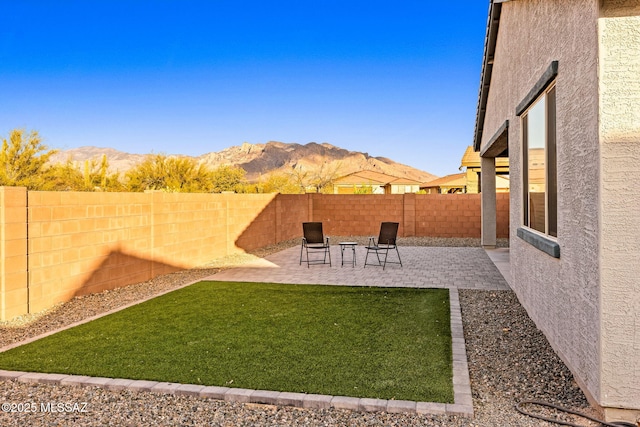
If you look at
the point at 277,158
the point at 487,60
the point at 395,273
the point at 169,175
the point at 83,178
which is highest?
the point at 277,158

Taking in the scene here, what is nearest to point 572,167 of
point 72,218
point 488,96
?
point 72,218

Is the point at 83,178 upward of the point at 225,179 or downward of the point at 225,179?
downward

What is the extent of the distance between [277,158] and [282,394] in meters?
107

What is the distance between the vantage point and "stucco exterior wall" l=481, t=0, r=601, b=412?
330 centimetres

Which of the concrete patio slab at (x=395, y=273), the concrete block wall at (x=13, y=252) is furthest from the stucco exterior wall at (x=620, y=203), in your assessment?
the concrete block wall at (x=13, y=252)

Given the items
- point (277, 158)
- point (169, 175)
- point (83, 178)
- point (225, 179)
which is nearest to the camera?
point (83, 178)

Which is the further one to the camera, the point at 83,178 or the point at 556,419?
the point at 83,178

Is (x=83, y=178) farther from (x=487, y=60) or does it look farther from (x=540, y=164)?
(x=540, y=164)

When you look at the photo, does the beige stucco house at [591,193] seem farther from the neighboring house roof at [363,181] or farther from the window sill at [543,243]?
the neighboring house roof at [363,181]

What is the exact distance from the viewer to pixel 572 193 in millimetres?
3834

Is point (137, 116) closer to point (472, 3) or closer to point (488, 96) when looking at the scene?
point (472, 3)

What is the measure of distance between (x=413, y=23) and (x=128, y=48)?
20380 mm

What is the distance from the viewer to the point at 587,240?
3416 mm

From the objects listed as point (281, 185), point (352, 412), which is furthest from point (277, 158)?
point (352, 412)
